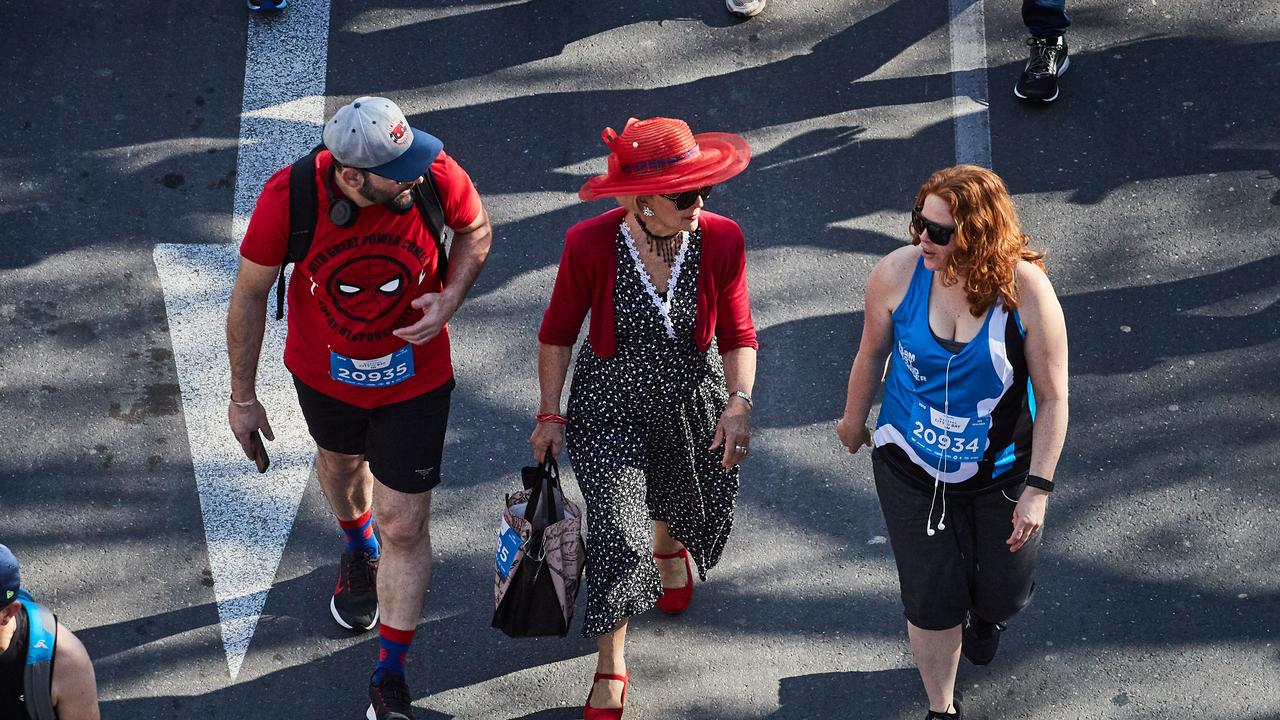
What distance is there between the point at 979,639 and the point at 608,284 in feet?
6.18

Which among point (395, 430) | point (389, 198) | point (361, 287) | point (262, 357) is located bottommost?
point (262, 357)

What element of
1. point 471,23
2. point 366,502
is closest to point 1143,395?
point 366,502

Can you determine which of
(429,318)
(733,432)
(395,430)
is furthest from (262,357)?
(733,432)

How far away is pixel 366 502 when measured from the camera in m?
5.21

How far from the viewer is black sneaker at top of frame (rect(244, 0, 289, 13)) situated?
723cm

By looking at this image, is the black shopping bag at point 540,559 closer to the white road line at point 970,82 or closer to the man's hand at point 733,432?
the man's hand at point 733,432

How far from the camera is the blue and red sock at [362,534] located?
17.2 feet

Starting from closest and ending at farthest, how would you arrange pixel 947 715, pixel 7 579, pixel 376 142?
pixel 7 579 → pixel 376 142 → pixel 947 715

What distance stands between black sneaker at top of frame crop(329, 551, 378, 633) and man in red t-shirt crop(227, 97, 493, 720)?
0.34 m

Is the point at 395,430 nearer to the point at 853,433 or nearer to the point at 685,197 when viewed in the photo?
the point at 685,197

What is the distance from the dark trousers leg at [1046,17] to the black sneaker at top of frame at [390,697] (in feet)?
14.3

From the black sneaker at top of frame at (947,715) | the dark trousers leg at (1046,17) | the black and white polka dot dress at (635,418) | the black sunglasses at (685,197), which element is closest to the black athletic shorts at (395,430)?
the black and white polka dot dress at (635,418)

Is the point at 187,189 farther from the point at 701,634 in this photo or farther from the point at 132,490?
the point at 701,634

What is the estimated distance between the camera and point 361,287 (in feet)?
14.5
